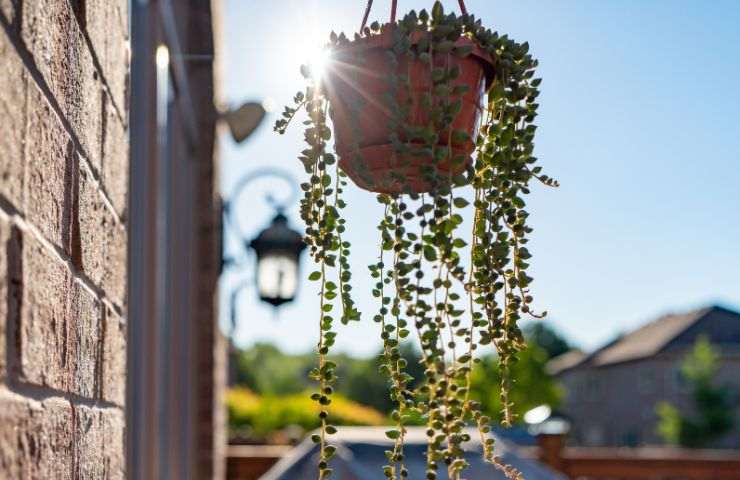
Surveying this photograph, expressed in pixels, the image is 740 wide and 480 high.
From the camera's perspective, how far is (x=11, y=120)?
2.48ft

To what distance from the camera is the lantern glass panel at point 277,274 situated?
4.88 m

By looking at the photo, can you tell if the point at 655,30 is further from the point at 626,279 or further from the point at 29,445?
the point at 626,279

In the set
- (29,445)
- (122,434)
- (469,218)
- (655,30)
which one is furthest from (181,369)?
(29,445)

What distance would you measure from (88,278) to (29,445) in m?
0.34

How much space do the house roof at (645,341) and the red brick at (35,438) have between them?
36287 mm

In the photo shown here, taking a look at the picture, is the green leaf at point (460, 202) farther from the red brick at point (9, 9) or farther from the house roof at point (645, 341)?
the house roof at point (645, 341)

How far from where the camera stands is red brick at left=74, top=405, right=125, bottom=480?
3.55ft

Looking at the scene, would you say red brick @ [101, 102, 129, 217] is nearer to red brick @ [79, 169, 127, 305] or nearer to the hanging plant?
red brick @ [79, 169, 127, 305]

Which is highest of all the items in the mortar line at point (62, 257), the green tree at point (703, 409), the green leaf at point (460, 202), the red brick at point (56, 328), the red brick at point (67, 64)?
the green tree at point (703, 409)

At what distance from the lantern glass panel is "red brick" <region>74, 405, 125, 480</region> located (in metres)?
3.42

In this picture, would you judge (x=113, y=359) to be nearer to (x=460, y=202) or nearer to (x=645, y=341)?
(x=460, y=202)

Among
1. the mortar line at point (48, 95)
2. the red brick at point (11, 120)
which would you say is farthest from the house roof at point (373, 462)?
the red brick at point (11, 120)

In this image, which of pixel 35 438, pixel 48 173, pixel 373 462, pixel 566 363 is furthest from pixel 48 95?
pixel 566 363

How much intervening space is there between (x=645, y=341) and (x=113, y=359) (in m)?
42.4
